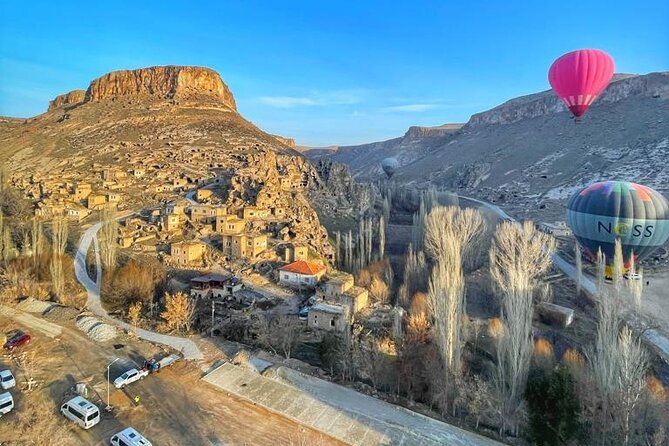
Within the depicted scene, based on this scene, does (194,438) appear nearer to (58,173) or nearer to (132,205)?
(132,205)

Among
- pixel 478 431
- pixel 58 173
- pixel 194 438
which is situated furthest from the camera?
pixel 58 173

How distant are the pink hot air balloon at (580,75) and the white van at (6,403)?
36129 mm

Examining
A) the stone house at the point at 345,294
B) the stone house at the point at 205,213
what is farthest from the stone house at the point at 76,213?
the stone house at the point at 345,294

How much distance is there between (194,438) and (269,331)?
924cm

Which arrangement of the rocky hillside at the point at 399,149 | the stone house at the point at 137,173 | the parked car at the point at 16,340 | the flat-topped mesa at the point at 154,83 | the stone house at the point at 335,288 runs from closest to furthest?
the parked car at the point at 16,340, the stone house at the point at 335,288, the stone house at the point at 137,173, the flat-topped mesa at the point at 154,83, the rocky hillside at the point at 399,149

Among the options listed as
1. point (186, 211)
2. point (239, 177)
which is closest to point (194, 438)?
point (186, 211)

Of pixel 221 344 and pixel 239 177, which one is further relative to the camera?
pixel 239 177

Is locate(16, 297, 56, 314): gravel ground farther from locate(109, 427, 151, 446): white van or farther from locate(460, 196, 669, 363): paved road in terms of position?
locate(460, 196, 669, 363): paved road

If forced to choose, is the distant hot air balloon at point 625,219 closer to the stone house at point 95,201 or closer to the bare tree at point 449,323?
the bare tree at point 449,323

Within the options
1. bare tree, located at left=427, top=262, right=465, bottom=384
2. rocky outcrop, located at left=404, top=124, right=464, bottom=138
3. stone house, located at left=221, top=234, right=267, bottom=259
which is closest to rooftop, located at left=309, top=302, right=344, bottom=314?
bare tree, located at left=427, top=262, right=465, bottom=384

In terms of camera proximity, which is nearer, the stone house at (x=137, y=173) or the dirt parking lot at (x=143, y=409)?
the dirt parking lot at (x=143, y=409)

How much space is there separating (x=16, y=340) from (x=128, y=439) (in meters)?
10.2

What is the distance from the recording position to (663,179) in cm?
6212

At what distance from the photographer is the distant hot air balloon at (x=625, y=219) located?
89.4 ft
